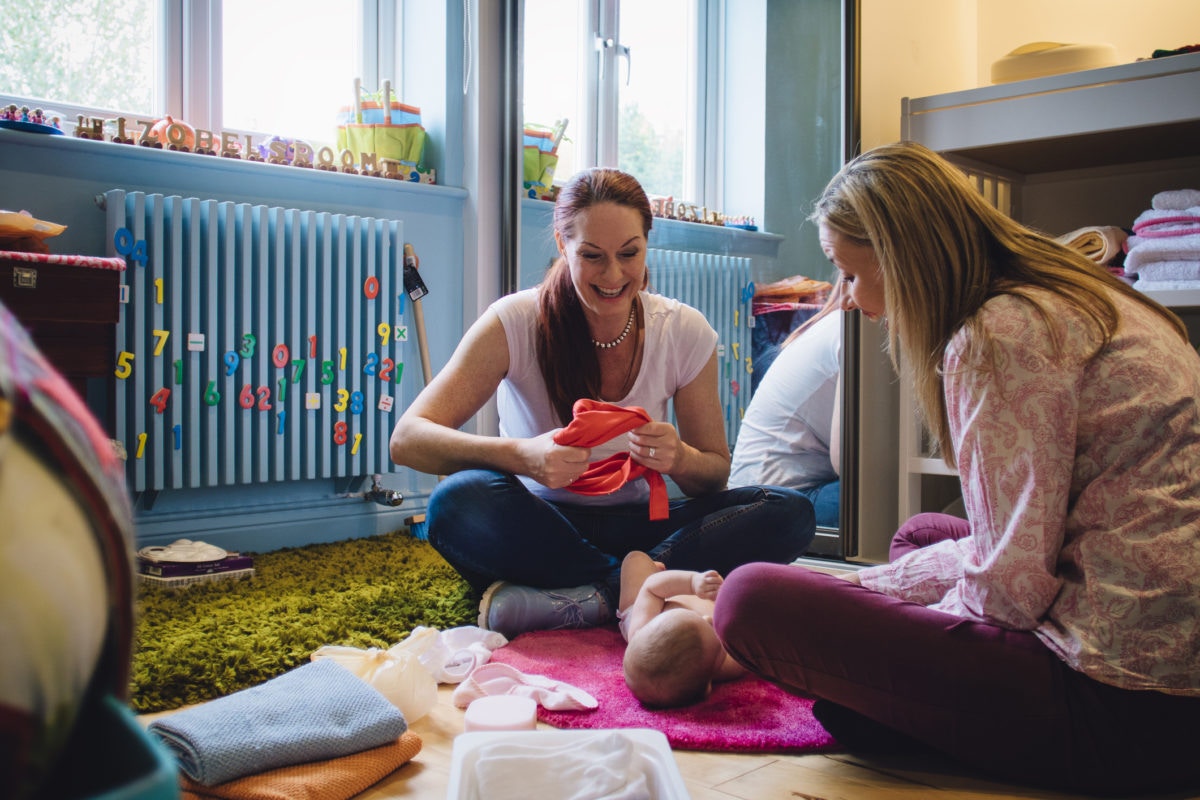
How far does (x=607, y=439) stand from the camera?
1781mm

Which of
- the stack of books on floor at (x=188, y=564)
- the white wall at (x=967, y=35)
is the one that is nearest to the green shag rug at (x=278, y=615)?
the stack of books on floor at (x=188, y=564)

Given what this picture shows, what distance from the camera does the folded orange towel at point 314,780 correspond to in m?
1.15

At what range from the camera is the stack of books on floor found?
224cm

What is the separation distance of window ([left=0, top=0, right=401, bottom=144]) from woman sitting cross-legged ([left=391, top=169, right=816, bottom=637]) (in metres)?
1.49

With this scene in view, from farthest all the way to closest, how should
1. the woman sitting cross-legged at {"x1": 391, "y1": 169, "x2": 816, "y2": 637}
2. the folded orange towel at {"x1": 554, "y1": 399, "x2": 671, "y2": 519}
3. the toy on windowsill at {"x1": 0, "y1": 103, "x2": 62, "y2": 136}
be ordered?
1. the toy on windowsill at {"x1": 0, "y1": 103, "x2": 62, "y2": 136}
2. the woman sitting cross-legged at {"x1": 391, "y1": 169, "x2": 816, "y2": 637}
3. the folded orange towel at {"x1": 554, "y1": 399, "x2": 671, "y2": 519}

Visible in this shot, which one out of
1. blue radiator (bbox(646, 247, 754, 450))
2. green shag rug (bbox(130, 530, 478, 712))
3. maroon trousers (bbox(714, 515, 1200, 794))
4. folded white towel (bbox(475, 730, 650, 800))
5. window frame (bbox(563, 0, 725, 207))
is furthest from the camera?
window frame (bbox(563, 0, 725, 207))

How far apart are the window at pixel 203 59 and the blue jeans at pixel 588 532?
168cm

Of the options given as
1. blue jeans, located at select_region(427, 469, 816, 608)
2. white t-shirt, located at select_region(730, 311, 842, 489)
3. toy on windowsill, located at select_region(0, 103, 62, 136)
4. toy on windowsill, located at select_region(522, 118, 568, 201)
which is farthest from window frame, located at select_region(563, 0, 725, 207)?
toy on windowsill, located at select_region(0, 103, 62, 136)

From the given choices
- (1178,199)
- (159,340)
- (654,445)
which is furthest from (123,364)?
(1178,199)

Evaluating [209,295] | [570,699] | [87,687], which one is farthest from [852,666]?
[209,295]

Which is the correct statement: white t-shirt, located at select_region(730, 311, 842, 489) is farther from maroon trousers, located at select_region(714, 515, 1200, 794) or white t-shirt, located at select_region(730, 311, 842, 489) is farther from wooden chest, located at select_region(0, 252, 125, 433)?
wooden chest, located at select_region(0, 252, 125, 433)

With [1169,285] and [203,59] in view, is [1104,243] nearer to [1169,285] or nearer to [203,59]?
[1169,285]

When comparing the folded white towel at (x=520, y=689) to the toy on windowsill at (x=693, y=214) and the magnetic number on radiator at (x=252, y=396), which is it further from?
the toy on windowsill at (x=693, y=214)

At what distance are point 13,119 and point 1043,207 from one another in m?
2.81
